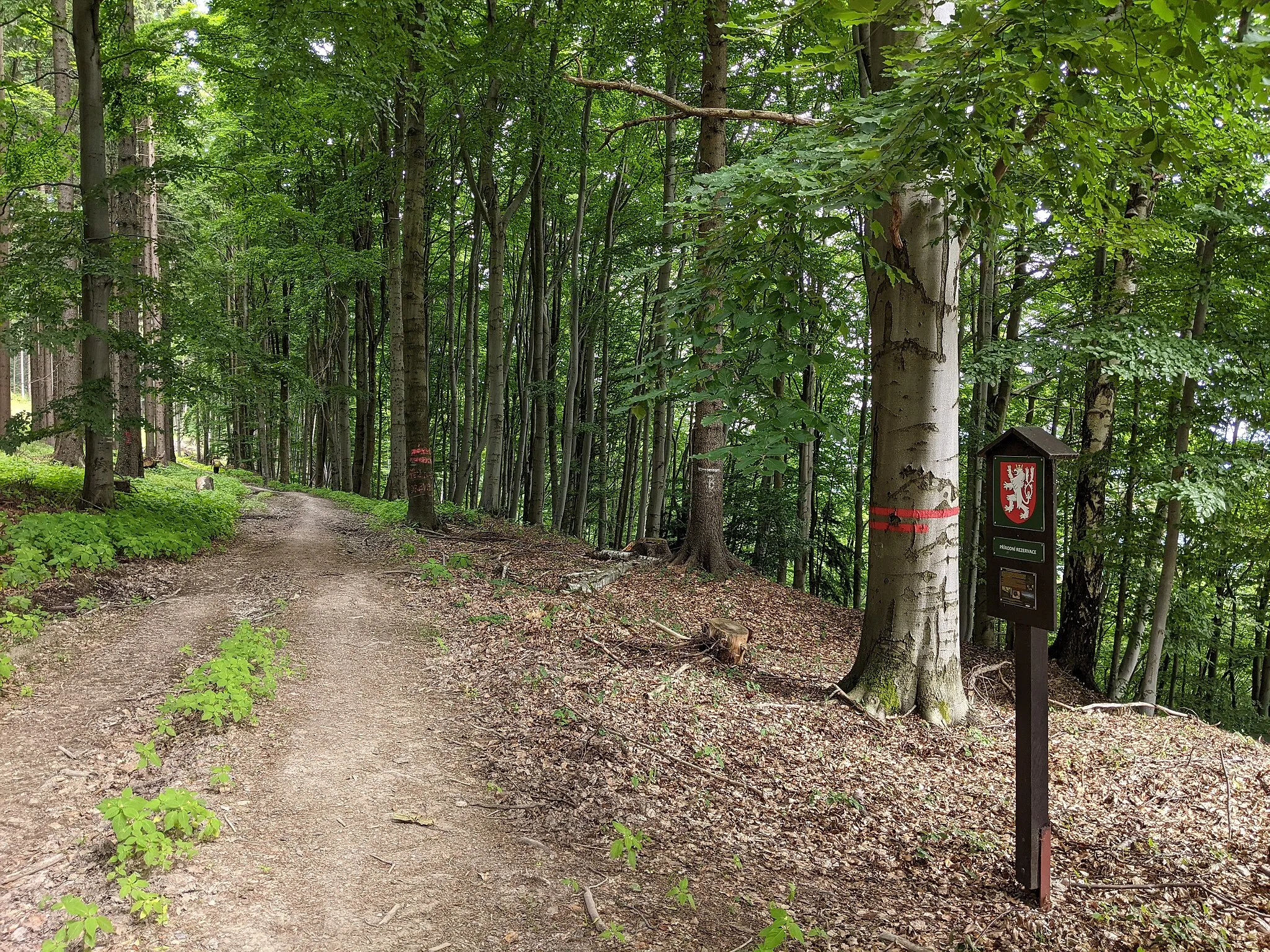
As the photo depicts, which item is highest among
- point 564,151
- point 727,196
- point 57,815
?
point 564,151

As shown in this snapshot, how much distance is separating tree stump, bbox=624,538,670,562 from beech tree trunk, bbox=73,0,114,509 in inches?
288

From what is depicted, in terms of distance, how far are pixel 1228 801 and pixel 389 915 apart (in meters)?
5.16

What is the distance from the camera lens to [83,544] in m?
7.95

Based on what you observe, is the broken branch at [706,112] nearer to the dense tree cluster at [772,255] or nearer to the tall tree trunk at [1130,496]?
the dense tree cluster at [772,255]

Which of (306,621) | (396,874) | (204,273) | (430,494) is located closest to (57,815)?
(396,874)

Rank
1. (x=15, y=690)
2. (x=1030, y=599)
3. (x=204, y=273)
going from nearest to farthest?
(x=1030, y=599) < (x=15, y=690) < (x=204, y=273)

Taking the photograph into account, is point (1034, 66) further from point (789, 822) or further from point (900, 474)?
point (789, 822)

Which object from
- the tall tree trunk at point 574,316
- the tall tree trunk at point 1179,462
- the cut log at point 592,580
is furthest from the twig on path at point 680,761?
the tall tree trunk at point 574,316

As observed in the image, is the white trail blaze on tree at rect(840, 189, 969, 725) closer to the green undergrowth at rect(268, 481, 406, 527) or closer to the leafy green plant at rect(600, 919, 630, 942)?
the leafy green plant at rect(600, 919, 630, 942)

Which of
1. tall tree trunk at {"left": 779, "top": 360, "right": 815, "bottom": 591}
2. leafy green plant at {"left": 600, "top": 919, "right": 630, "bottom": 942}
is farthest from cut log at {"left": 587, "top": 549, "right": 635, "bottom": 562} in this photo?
leafy green plant at {"left": 600, "top": 919, "right": 630, "bottom": 942}

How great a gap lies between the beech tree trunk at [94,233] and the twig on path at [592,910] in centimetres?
889

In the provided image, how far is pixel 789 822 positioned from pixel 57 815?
405 centimetres

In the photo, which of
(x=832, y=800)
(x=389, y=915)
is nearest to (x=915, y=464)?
(x=832, y=800)

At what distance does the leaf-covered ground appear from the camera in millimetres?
3342
